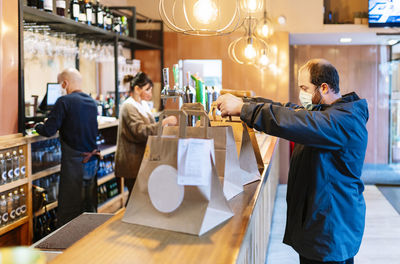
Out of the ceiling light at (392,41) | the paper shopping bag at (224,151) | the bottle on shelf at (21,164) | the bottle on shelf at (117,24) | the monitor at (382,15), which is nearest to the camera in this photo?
the paper shopping bag at (224,151)

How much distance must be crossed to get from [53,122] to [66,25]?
1.31 meters

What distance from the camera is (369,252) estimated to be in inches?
180

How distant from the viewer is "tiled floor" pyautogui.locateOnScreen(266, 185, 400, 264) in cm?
438

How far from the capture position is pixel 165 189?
1557mm

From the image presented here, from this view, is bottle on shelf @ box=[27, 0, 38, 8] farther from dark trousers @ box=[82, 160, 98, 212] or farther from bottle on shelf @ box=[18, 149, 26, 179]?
dark trousers @ box=[82, 160, 98, 212]

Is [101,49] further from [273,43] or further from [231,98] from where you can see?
[231,98]

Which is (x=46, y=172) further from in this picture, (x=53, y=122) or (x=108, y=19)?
(x=108, y=19)

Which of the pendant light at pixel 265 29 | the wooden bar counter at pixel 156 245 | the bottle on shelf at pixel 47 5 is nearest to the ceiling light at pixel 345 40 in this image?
the pendant light at pixel 265 29

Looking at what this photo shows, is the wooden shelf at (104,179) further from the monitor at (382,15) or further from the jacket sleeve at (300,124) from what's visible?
the monitor at (382,15)

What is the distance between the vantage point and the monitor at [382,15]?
7.32m

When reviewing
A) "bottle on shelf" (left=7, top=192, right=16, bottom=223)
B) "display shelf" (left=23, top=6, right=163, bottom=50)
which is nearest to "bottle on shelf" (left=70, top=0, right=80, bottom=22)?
"display shelf" (left=23, top=6, right=163, bottom=50)

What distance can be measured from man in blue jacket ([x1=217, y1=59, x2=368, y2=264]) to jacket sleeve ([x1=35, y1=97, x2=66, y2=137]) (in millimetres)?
2340

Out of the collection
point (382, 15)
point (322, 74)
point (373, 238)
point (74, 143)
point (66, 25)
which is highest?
point (382, 15)

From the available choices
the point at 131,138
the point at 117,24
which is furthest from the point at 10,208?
the point at 117,24
